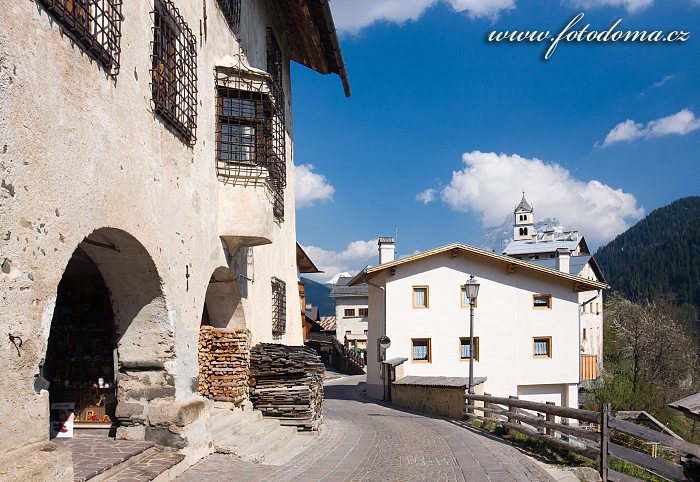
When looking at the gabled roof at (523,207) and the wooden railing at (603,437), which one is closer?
the wooden railing at (603,437)

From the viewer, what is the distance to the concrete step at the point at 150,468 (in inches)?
293

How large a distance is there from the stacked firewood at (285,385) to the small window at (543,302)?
1726cm

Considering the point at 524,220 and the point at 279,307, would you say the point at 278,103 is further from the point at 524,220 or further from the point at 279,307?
the point at 524,220

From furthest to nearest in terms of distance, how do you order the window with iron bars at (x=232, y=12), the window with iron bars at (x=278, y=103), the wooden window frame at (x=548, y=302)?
the wooden window frame at (x=548, y=302) → the window with iron bars at (x=278, y=103) → the window with iron bars at (x=232, y=12)

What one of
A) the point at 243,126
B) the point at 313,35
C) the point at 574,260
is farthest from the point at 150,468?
the point at 574,260

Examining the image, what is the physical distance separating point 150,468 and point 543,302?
78.1 feet

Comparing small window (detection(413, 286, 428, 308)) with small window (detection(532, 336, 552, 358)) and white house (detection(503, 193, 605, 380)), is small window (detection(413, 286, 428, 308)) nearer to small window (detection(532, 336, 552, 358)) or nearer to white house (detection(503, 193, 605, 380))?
small window (detection(532, 336, 552, 358))

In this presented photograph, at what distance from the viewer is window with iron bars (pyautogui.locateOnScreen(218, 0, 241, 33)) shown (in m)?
12.7

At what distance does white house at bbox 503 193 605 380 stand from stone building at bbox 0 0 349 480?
88.9 feet

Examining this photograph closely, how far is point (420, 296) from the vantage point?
92.5 feet

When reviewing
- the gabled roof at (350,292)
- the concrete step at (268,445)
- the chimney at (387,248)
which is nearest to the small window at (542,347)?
the chimney at (387,248)

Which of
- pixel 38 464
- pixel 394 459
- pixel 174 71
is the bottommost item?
pixel 394 459

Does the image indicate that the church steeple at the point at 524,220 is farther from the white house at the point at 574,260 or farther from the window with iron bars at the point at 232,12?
the window with iron bars at the point at 232,12

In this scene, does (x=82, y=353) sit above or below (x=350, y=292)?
above
